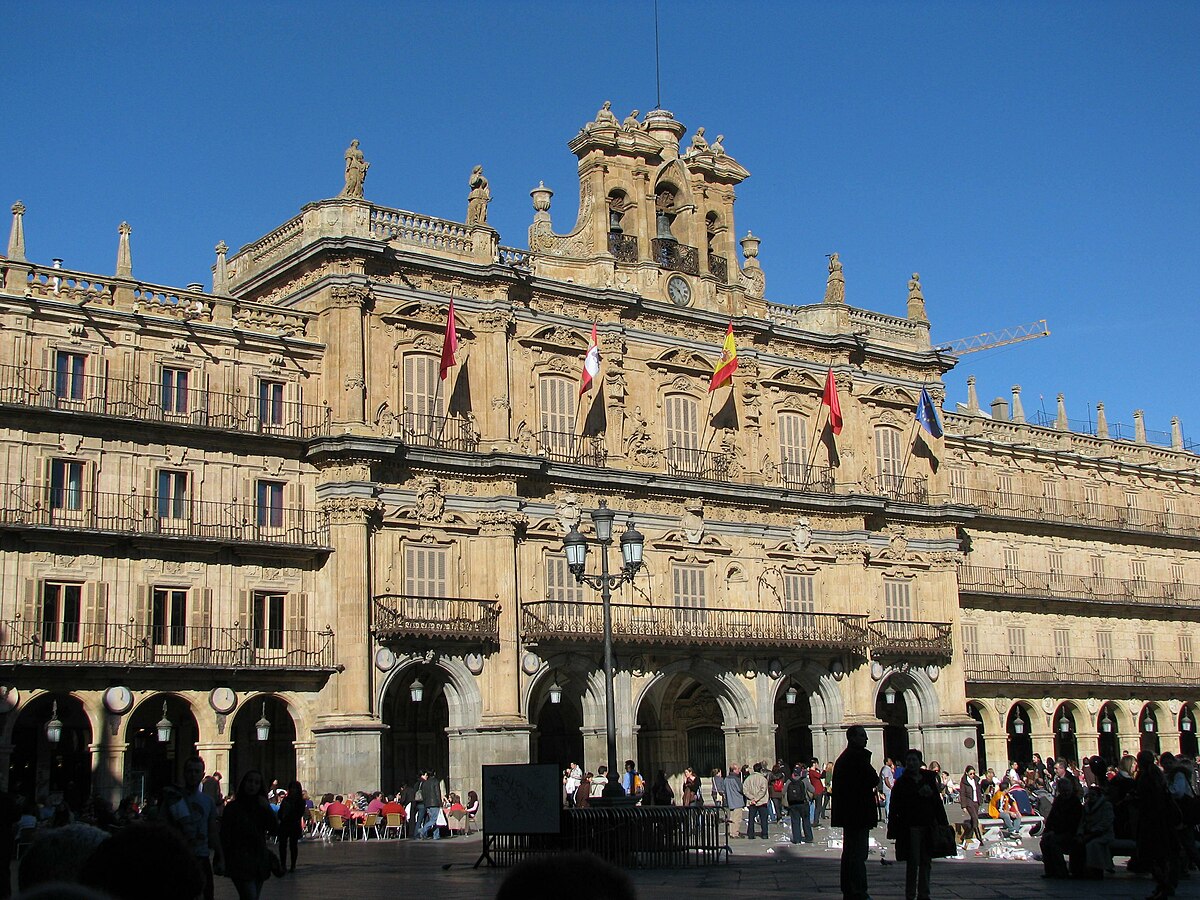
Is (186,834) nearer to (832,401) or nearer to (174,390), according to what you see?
(174,390)

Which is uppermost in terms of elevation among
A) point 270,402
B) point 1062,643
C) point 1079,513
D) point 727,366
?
point 727,366

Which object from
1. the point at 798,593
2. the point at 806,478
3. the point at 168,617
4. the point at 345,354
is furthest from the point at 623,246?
the point at 168,617

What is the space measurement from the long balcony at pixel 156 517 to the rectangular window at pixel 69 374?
2280 millimetres

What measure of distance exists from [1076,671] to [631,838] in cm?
3960

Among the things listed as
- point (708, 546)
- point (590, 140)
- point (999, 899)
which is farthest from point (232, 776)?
point (999, 899)

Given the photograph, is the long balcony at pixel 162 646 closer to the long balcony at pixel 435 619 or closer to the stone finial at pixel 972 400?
the long balcony at pixel 435 619

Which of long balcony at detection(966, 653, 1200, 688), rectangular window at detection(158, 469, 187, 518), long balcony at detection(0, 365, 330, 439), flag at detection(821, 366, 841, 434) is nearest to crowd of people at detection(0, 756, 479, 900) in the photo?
rectangular window at detection(158, 469, 187, 518)

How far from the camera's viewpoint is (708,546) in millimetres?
46406

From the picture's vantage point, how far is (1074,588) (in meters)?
60.7

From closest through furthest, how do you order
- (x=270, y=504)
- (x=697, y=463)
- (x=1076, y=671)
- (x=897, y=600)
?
(x=270, y=504) → (x=697, y=463) → (x=897, y=600) → (x=1076, y=671)

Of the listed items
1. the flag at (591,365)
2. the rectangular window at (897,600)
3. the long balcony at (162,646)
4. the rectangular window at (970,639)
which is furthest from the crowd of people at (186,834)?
the rectangular window at (970,639)

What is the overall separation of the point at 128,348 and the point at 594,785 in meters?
15.3

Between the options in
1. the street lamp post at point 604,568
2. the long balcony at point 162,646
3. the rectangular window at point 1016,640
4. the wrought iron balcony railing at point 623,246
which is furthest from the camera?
the rectangular window at point 1016,640

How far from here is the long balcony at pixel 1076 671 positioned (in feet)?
183
